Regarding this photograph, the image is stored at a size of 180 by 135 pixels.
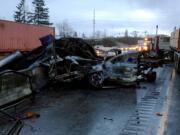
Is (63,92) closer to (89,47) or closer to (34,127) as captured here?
(89,47)

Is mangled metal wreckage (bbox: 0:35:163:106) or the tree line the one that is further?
the tree line

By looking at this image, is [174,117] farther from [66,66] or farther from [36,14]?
[36,14]

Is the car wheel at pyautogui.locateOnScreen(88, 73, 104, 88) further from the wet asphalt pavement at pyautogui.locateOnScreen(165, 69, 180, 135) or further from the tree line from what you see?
the tree line

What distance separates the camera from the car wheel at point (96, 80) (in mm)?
11750

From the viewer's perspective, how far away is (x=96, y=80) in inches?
467

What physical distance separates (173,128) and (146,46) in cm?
2090

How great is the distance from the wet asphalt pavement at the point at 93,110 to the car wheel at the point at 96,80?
32 cm

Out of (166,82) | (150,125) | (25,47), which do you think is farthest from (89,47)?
(25,47)

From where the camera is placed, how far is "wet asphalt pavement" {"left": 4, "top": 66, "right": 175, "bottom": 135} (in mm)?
6574

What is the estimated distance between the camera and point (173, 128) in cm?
661

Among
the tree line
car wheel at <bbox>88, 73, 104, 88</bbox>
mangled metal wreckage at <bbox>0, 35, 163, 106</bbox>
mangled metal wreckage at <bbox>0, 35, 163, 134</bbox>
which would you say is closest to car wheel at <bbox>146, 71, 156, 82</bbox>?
mangled metal wreckage at <bbox>0, 35, 163, 134</bbox>

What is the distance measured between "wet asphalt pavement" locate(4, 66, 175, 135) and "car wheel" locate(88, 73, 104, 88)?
325mm

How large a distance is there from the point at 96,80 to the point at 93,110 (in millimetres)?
3572

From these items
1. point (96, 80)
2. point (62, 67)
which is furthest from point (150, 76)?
point (62, 67)
